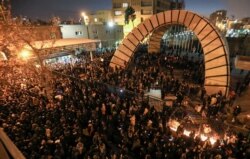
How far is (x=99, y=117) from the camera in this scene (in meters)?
10.6

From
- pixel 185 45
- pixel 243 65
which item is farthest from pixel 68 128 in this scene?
pixel 185 45

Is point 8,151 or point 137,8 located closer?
point 8,151

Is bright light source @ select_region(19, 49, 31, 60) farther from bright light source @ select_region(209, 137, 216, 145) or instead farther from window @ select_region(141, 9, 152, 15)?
window @ select_region(141, 9, 152, 15)

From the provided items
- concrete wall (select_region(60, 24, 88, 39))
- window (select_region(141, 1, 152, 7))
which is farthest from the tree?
concrete wall (select_region(60, 24, 88, 39))

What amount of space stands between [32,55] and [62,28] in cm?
1760

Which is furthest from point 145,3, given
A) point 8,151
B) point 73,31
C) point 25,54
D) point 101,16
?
point 8,151

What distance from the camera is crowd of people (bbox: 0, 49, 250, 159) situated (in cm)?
794

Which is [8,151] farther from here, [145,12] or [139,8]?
[139,8]

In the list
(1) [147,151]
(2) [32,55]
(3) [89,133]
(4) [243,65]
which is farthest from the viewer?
(2) [32,55]

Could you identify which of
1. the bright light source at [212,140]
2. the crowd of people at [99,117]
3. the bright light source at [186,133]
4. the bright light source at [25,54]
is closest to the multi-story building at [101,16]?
the bright light source at [25,54]

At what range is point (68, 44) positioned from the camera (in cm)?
2197

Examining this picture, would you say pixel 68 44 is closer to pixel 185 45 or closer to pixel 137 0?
pixel 185 45

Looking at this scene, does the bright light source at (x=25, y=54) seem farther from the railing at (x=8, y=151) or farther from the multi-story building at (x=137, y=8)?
the multi-story building at (x=137, y=8)

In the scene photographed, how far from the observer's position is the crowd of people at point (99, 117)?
312 inches
